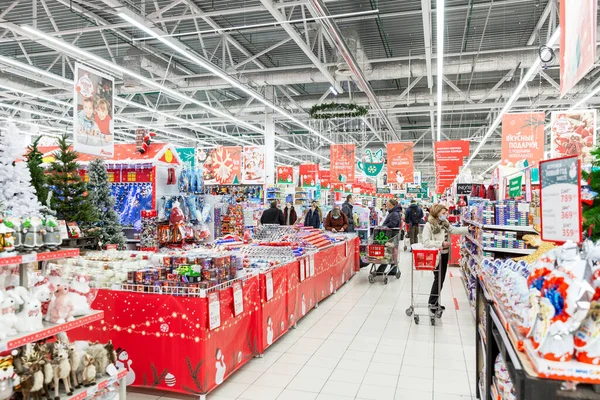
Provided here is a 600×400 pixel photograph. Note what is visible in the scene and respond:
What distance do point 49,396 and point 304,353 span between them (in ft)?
10.2

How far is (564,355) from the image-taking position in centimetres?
172

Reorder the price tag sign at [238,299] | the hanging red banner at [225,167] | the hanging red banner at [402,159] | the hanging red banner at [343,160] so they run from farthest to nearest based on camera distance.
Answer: the hanging red banner at [343,160]
the hanging red banner at [402,159]
the hanging red banner at [225,167]
the price tag sign at [238,299]

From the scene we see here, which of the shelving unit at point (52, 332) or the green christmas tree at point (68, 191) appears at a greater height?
the green christmas tree at point (68, 191)

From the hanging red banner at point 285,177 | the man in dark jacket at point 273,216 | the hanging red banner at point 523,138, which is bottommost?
the man in dark jacket at point 273,216

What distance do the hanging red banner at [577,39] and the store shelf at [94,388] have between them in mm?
4037

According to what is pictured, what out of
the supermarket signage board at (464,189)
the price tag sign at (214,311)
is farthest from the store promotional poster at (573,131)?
the price tag sign at (214,311)

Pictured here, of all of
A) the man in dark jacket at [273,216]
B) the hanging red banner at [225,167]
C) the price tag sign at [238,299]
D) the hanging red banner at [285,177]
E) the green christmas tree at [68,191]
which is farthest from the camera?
the hanging red banner at [285,177]

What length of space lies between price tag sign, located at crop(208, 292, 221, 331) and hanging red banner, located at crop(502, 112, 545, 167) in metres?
9.17

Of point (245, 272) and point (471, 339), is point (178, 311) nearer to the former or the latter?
point (245, 272)

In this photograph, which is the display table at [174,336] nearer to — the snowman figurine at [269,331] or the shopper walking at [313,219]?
the snowman figurine at [269,331]

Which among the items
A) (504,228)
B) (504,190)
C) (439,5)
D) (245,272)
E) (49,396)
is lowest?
(49,396)

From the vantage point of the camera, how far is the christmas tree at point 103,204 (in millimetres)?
7336

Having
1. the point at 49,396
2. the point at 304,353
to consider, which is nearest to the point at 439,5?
the point at 304,353

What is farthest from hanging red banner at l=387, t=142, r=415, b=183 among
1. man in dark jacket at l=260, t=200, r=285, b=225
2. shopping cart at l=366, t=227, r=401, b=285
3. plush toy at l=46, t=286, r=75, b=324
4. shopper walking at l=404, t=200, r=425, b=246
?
plush toy at l=46, t=286, r=75, b=324
